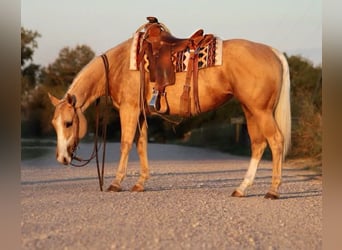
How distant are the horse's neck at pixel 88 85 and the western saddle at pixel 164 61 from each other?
0.77 m

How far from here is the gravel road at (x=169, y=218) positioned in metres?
4.18

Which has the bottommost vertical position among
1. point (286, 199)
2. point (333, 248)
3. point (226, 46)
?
point (286, 199)

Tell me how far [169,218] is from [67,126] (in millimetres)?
2701

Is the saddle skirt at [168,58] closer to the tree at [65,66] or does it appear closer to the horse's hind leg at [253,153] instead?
the horse's hind leg at [253,153]

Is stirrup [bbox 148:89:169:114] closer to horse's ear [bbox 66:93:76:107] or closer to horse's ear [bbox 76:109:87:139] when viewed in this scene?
horse's ear [bbox 76:109:87:139]

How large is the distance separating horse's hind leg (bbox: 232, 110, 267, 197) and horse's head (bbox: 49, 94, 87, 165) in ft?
8.16

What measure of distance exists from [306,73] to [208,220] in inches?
1062

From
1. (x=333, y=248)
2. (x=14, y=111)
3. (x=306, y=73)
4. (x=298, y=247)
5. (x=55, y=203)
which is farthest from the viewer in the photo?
(x=306, y=73)

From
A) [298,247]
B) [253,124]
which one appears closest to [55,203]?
[253,124]

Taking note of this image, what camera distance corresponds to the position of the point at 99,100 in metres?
8.41

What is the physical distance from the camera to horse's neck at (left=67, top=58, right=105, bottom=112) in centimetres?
779

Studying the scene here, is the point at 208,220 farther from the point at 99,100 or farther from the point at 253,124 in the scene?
the point at 99,100

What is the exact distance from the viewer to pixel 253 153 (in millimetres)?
7465

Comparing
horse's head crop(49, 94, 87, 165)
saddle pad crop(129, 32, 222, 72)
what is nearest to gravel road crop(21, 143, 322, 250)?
horse's head crop(49, 94, 87, 165)
